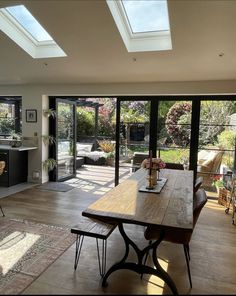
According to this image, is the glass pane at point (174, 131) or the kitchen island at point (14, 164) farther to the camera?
the kitchen island at point (14, 164)

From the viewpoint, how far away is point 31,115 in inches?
239

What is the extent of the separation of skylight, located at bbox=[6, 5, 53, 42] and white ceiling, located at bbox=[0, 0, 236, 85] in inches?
13.7

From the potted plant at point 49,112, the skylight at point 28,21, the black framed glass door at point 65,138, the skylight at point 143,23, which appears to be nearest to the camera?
the skylight at point 143,23

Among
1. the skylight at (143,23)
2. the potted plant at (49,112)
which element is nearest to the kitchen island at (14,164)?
the potted plant at (49,112)

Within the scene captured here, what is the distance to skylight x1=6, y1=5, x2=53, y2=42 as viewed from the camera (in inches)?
153

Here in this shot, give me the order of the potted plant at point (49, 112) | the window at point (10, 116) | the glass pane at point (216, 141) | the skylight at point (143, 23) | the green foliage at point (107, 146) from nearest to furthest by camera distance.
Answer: the skylight at point (143, 23) < the glass pane at point (216, 141) < the potted plant at point (49, 112) < the window at point (10, 116) < the green foliage at point (107, 146)

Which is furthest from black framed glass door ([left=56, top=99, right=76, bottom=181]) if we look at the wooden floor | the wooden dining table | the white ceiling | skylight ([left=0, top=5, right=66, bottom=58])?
the wooden dining table

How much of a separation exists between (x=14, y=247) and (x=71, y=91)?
3.65m

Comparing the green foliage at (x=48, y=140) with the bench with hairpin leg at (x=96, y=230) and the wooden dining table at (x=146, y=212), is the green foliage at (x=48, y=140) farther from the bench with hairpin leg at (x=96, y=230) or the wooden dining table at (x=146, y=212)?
the bench with hairpin leg at (x=96, y=230)

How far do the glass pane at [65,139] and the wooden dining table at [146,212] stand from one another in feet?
12.3

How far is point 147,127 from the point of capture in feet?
18.0

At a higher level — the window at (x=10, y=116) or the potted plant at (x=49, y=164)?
the window at (x=10, y=116)

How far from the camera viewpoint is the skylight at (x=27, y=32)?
3916 millimetres

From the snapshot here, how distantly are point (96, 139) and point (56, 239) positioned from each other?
7.18 meters
